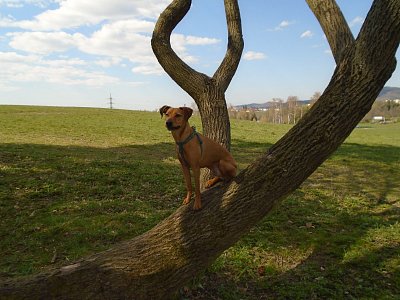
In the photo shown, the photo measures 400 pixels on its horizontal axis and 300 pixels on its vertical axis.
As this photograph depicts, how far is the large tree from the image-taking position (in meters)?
3.48

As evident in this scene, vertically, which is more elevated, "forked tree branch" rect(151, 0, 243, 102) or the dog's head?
"forked tree branch" rect(151, 0, 243, 102)

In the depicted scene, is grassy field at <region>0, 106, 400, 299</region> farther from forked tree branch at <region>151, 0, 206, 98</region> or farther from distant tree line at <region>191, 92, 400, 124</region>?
distant tree line at <region>191, 92, 400, 124</region>

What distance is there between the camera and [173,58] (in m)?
6.16

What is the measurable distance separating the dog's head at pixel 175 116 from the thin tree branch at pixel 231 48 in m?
2.53

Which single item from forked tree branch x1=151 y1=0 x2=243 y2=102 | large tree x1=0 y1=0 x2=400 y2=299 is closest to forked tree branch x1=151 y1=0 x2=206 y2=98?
forked tree branch x1=151 y1=0 x2=243 y2=102

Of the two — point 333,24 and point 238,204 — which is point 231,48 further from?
point 238,204

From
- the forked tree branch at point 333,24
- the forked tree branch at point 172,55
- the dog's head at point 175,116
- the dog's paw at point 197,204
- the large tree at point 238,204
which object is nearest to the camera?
the large tree at point 238,204

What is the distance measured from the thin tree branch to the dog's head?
253 centimetres

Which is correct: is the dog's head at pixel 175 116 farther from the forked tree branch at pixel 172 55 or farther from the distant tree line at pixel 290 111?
the distant tree line at pixel 290 111

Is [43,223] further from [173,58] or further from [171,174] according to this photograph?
[171,174]

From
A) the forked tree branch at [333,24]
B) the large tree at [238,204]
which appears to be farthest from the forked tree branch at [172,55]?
the large tree at [238,204]

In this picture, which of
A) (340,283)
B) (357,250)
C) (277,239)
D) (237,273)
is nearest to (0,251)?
(237,273)

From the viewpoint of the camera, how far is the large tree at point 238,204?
3.48 m

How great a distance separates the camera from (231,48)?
6.57m
